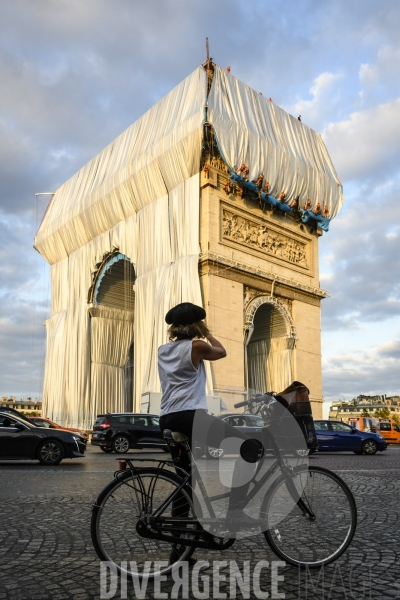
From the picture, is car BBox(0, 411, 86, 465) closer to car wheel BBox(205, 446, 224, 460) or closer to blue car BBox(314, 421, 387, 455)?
blue car BBox(314, 421, 387, 455)

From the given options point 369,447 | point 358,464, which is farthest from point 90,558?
point 369,447

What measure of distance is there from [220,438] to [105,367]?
32.5 meters

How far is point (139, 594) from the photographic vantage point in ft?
10.8

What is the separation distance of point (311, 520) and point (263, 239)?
27.0 m

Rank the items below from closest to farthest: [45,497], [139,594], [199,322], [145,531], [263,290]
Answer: [139,594], [145,531], [199,322], [45,497], [263,290]

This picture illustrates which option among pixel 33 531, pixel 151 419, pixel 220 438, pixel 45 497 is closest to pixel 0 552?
pixel 33 531

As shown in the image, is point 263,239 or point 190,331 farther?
point 263,239

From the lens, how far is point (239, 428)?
373 centimetres

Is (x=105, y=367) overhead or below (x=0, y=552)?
overhead

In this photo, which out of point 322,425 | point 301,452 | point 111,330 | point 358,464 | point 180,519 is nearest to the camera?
point 180,519

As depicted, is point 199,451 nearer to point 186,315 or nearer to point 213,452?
point 213,452

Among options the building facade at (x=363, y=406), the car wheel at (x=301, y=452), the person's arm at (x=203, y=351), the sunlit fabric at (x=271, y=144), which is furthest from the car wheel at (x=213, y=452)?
the building facade at (x=363, y=406)

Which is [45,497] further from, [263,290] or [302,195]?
[302,195]

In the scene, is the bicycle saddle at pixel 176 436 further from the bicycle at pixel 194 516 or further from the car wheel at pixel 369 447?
the car wheel at pixel 369 447
